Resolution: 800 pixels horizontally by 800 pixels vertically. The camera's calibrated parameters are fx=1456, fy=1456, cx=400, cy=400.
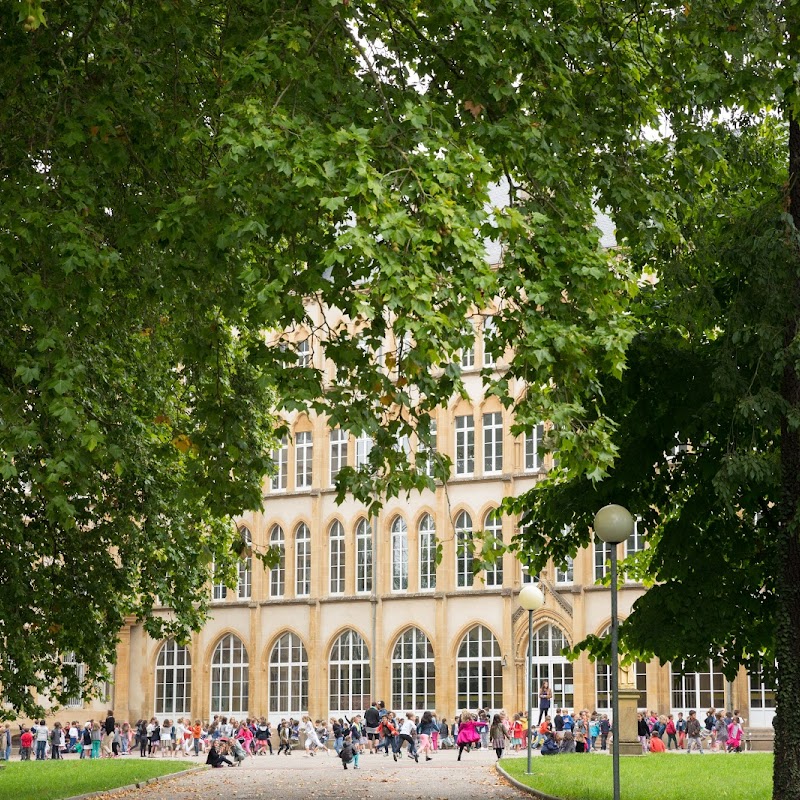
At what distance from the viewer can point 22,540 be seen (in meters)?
18.4

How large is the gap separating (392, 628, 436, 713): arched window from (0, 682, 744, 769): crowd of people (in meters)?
1.90

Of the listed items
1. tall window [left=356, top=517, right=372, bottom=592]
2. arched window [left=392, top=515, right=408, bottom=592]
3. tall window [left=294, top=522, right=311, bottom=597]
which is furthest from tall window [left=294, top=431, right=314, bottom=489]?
arched window [left=392, top=515, right=408, bottom=592]

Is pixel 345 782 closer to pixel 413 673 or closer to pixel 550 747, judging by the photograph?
pixel 550 747

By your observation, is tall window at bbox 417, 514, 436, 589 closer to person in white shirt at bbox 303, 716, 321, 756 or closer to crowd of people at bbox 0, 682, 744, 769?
crowd of people at bbox 0, 682, 744, 769

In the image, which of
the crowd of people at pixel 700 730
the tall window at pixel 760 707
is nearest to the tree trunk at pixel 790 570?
the crowd of people at pixel 700 730

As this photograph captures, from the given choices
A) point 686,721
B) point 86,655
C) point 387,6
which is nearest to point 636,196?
point 387,6

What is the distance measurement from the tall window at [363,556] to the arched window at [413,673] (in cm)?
264

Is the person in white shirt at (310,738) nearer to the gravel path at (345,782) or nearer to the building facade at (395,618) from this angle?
the building facade at (395,618)

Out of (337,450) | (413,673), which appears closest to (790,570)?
(413,673)

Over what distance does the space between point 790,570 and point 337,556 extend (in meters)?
41.8

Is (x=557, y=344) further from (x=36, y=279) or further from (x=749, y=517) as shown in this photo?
(x=749, y=517)

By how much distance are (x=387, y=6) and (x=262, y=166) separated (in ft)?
8.38

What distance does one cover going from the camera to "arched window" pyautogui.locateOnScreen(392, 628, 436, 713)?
52.4 m

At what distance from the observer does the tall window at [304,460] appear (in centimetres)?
5822
